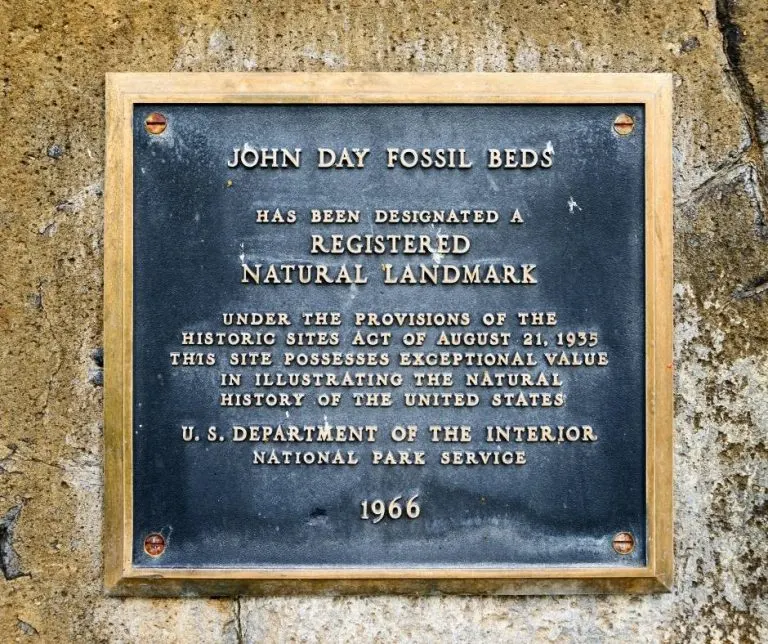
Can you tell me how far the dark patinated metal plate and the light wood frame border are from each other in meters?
0.03

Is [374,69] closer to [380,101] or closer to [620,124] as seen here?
[380,101]

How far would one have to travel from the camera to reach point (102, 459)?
2.43 meters

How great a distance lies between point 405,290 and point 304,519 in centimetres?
70

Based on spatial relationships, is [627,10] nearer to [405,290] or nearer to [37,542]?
[405,290]

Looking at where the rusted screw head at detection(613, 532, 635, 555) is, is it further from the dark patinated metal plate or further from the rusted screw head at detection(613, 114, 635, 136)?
the rusted screw head at detection(613, 114, 635, 136)

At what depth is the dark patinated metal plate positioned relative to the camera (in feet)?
7.84

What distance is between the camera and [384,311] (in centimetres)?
241

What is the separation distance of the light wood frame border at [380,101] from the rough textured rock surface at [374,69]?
6cm

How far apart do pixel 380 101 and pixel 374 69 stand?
0.38 ft

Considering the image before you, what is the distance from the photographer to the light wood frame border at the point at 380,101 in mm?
2373

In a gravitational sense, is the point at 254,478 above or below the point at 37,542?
above

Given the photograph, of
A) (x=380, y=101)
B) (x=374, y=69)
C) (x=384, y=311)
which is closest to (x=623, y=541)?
(x=384, y=311)

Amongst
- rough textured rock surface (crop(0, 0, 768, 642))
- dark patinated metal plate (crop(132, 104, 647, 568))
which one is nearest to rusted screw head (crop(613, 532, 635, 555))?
dark patinated metal plate (crop(132, 104, 647, 568))

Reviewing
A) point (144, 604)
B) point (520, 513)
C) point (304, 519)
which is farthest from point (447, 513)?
point (144, 604)
